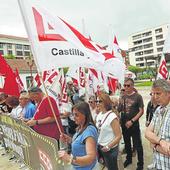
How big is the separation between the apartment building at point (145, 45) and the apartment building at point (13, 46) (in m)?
43.6

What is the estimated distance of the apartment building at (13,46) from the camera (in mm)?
94938

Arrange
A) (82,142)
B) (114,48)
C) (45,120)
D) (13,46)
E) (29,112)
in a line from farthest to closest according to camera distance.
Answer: (13,46) < (114,48) < (29,112) < (45,120) < (82,142)

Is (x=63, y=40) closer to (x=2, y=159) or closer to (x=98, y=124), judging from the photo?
(x=98, y=124)

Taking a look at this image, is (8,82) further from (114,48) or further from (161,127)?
(161,127)

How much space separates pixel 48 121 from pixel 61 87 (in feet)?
9.77

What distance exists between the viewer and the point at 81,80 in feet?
30.3

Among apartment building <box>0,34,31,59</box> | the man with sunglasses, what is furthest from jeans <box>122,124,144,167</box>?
apartment building <box>0,34,31,59</box>

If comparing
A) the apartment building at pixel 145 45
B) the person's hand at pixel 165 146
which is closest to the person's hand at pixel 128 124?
the person's hand at pixel 165 146

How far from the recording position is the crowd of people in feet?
9.06

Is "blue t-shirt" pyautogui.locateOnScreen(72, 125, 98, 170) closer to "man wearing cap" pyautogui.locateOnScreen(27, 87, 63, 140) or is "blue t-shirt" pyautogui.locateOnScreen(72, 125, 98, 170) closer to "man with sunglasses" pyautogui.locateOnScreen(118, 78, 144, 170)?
"man wearing cap" pyautogui.locateOnScreen(27, 87, 63, 140)

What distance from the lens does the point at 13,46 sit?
328 feet

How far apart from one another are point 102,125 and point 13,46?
99806mm

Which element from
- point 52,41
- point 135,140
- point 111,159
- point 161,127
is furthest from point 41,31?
point 135,140

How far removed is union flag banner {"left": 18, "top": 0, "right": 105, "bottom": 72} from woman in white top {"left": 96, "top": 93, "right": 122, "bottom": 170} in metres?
0.58
